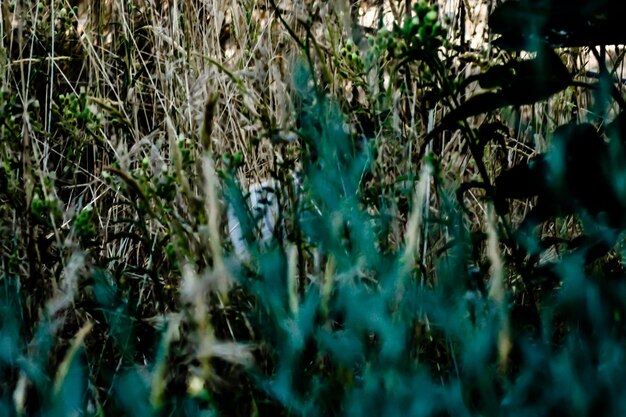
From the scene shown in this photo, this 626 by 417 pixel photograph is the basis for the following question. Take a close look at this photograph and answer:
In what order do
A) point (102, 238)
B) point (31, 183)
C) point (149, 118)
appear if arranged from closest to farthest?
1. point (31, 183)
2. point (102, 238)
3. point (149, 118)

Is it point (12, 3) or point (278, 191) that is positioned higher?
point (12, 3)

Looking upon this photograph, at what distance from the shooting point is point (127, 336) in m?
1.10

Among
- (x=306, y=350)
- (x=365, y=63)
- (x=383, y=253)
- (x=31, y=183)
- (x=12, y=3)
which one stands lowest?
(x=306, y=350)

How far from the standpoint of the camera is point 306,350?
45.3 inches

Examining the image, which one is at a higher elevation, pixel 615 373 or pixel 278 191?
pixel 278 191

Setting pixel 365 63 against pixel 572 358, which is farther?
pixel 365 63

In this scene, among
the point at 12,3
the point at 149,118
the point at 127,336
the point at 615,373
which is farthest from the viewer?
the point at 149,118

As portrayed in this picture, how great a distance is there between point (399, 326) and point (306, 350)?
0.17 m


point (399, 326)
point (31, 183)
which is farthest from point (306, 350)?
point (31, 183)

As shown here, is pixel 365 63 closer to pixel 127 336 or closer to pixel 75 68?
pixel 127 336

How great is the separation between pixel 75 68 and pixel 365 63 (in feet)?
3.75

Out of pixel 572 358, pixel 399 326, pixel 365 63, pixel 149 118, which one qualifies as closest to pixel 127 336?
pixel 399 326

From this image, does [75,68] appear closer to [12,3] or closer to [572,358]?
[12,3]

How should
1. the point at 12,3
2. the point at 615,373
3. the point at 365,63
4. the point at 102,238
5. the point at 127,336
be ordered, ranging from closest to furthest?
1. the point at 615,373
2. the point at 127,336
3. the point at 365,63
4. the point at 102,238
5. the point at 12,3
